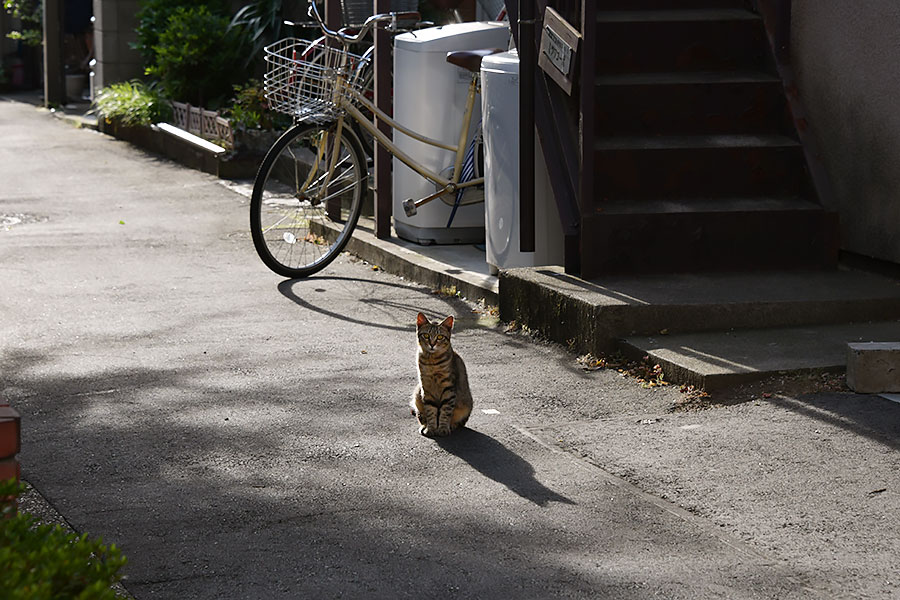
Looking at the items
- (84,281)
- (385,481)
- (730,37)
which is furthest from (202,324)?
(730,37)

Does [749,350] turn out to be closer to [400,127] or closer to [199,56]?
[400,127]

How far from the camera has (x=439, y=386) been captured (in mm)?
4887

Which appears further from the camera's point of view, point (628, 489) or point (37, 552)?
point (628, 489)

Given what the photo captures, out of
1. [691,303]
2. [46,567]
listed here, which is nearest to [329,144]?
[691,303]

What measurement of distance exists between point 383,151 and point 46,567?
6674mm

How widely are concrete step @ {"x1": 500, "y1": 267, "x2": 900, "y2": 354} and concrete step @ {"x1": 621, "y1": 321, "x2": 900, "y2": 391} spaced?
6 centimetres

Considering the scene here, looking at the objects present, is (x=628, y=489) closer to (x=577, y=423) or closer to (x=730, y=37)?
(x=577, y=423)

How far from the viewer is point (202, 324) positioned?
6.86 m

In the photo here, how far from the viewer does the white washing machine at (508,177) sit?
7.04 metres

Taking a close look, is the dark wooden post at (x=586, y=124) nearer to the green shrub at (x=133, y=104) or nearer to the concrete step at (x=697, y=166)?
the concrete step at (x=697, y=166)

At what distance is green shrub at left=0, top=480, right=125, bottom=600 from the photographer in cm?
211

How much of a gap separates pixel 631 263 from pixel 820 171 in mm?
1094

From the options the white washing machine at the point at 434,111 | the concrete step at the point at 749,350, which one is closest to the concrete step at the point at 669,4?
the white washing machine at the point at 434,111

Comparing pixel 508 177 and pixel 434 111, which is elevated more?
pixel 434 111
